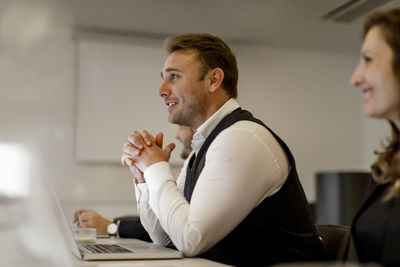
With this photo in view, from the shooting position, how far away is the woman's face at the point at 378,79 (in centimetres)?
115

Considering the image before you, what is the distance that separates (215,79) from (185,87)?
0.11 metres

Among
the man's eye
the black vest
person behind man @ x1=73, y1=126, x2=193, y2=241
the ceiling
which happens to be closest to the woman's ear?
the man's eye

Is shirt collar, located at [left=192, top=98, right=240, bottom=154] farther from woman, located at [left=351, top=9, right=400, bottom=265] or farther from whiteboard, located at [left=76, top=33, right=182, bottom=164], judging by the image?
whiteboard, located at [left=76, top=33, right=182, bottom=164]

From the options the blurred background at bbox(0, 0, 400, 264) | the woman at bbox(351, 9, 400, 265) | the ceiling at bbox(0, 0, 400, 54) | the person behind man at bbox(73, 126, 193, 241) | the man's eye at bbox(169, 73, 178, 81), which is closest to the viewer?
the woman at bbox(351, 9, 400, 265)

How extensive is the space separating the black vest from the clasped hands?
33cm

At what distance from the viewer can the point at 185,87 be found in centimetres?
190

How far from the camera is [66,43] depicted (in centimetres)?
534

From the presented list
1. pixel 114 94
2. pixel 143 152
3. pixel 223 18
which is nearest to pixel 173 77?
pixel 143 152

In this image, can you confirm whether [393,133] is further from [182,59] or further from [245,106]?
[245,106]

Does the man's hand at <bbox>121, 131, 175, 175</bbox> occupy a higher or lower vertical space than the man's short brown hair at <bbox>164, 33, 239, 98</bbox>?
lower

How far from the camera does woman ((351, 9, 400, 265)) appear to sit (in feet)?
3.75

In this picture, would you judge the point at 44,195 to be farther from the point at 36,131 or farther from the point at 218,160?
the point at 36,131

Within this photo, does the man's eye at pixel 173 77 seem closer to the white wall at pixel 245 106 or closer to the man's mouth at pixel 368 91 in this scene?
the man's mouth at pixel 368 91

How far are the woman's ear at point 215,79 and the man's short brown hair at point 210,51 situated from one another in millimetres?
18
